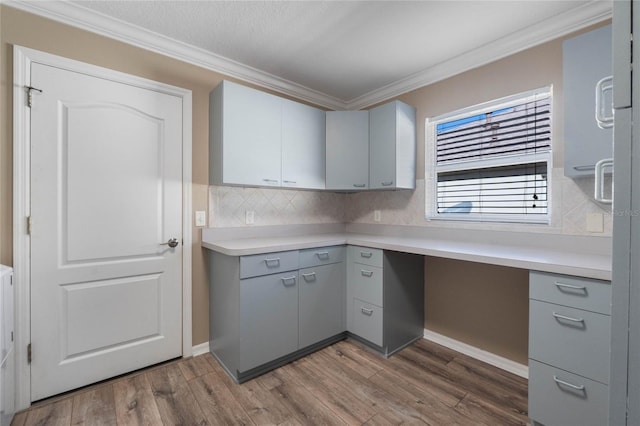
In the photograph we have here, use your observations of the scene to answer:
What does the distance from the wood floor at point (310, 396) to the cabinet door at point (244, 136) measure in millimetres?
1439

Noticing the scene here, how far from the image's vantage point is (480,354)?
2223mm

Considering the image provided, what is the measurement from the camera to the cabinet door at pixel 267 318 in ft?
6.31

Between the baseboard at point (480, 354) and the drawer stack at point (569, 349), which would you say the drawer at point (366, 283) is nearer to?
the baseboard at point (480, 354)

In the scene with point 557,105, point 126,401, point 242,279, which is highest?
point 557,105

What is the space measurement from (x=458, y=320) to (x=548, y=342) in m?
0.99

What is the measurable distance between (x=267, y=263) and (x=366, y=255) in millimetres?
827

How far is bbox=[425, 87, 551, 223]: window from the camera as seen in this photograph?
2014mm

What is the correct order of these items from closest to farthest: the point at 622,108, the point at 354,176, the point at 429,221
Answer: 1. the point at 622,108
2. the point at 429,221
3. the point at 354,176

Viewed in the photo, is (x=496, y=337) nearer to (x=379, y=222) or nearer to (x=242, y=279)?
(x=379, y=222)

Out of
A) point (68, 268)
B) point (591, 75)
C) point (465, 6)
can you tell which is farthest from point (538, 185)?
point (68, 268)

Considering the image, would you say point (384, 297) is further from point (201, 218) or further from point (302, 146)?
point (201, 218)

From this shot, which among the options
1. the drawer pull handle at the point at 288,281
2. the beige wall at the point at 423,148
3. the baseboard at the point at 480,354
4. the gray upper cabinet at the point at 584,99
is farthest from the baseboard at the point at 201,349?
the gray upper cabinet at the point at 584,99

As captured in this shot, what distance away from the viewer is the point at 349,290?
248 cm

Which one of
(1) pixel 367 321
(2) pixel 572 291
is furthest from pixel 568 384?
(1) pixel 367 321
